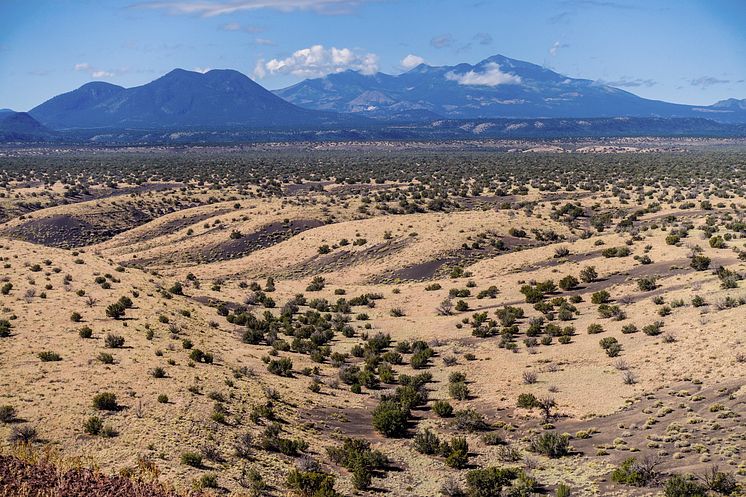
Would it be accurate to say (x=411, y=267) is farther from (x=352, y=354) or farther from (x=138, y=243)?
(x=138, y=243)

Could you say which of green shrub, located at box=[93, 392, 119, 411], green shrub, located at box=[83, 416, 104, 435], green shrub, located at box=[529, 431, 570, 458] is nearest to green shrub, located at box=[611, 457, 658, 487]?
green shrub, located at box=[529, 431, 570, 458]

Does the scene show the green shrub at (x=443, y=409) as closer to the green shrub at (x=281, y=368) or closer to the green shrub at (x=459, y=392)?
the green shrub at (x=459, y=392)

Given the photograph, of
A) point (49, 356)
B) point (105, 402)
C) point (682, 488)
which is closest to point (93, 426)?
point (105, 402)

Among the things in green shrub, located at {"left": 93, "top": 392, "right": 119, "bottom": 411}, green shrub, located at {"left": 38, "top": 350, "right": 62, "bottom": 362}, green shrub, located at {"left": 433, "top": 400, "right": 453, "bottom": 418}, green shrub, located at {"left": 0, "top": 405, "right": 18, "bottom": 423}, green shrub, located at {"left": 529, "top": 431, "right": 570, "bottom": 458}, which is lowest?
green shrub, located at {"left": 433, "top": 400, "right": 453, "bottom": 418}

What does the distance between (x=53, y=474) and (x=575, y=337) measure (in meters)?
24.5

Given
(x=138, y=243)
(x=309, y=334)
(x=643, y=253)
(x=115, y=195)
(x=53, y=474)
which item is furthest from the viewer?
(x=115, y=195)

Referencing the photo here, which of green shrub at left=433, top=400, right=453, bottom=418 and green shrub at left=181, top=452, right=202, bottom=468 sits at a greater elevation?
green shrub at left=181, top=452, right=202, bottom=468

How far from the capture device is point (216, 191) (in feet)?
308

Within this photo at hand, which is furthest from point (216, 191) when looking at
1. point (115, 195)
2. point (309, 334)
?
point (309, 334)

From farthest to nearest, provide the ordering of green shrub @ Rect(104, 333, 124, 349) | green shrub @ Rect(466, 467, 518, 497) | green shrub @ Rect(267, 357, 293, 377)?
green shrub @ Rect(267, 357, 293, 377) < green shrub @ Rect(104, 333, 124, 349) < green shrub @ Rect(466, 467, 518, 497)

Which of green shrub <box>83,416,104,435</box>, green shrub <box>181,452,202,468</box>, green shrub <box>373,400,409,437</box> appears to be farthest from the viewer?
green shrub <box>373,400,409,437</box>

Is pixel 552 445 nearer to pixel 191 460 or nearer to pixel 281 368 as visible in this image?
pixel 191 460

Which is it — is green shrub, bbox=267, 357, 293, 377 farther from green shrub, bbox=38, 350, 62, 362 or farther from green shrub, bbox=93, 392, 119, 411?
green shrub, bbox=38, 350, 62, 362

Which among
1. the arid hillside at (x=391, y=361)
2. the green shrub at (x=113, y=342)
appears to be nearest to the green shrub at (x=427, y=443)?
the arid hillside at (x=391, y=361)
